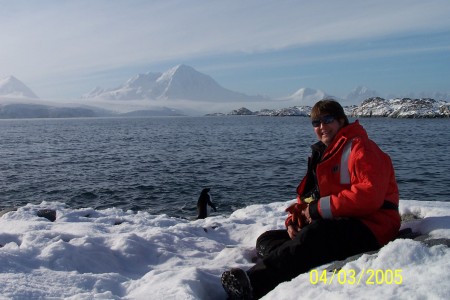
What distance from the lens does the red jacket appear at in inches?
189

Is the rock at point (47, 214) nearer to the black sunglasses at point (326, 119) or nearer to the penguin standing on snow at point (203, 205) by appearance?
the penguin standing on snow at point (203, 205)

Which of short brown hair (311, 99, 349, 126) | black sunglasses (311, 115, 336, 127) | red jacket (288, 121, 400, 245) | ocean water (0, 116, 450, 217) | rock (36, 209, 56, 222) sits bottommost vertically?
ocean water (0, 116, 450, 217)

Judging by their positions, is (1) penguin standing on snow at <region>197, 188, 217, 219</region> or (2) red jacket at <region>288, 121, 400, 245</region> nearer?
(2) red jacket at <region>288, 121, 400, 245</region>

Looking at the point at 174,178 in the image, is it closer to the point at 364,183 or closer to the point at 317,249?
the point at 317,249

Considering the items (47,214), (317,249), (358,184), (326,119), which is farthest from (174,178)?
(358,184)

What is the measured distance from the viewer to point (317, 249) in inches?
199

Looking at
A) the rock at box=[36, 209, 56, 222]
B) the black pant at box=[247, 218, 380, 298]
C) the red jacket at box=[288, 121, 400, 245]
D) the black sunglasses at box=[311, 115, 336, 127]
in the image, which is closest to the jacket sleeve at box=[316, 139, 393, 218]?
the red jacket at box=[288, 121, 400, 245]

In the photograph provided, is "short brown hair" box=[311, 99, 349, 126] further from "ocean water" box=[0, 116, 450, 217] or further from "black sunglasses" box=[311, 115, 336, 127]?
"ocean water" box=[0, 116, 450, 217]

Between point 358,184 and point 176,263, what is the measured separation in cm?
325

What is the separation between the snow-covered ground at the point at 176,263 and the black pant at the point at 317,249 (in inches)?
14.8

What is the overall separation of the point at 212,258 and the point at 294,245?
2.33 metres

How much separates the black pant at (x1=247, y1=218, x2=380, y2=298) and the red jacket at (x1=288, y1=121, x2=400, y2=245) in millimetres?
121

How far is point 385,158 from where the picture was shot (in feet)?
16.4

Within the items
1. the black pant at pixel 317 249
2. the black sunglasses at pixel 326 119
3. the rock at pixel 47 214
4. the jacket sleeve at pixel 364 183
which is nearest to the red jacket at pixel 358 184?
the jacket sleeve at pixel 364 183
